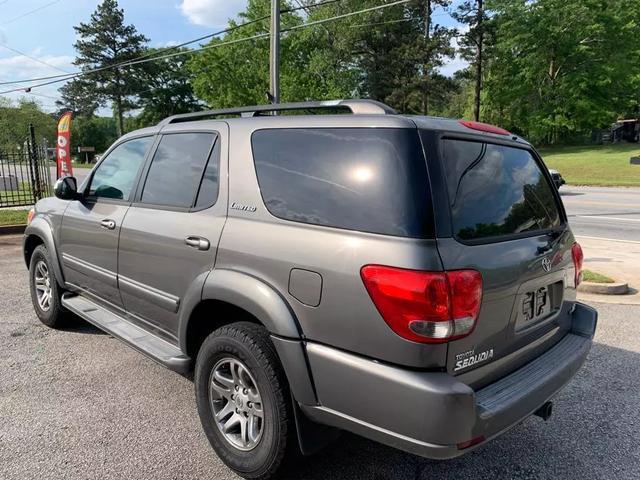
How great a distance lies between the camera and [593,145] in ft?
150

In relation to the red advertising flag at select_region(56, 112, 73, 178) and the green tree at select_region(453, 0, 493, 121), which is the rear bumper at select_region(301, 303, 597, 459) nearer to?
the red advertising flag at select_region(56, 112, 73, 178)

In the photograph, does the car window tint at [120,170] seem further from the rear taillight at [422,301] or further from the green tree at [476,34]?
the green tree at [476,34]

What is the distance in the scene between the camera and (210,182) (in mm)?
2855

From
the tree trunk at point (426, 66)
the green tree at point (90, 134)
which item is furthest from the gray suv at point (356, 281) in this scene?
the green tree at point (90, 134)

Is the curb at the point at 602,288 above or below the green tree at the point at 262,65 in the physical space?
below

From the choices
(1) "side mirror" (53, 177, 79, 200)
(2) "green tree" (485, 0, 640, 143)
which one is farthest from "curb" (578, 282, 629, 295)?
(2) "green tree" (485, 0, 640, 143)

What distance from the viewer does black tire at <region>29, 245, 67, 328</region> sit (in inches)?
173

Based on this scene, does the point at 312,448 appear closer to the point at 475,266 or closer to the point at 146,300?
the point at 475,266

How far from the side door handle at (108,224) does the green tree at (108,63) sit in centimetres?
6367

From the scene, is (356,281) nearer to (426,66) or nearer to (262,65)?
(426,66)

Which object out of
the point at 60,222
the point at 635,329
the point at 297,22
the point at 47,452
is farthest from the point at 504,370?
the point at 297,22

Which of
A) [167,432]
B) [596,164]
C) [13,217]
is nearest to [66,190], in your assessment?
[167,432]

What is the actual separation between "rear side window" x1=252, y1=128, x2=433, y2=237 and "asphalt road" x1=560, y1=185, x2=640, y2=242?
9.83m

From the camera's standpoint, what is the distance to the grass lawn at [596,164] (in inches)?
1052
